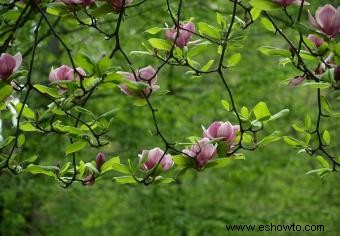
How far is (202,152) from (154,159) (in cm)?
16

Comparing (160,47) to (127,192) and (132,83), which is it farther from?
(127,192)

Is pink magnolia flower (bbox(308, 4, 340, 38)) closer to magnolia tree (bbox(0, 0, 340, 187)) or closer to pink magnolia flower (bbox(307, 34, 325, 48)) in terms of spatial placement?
magnolia tree (bbox(0, 0, 340, 187))

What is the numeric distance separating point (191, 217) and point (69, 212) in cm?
158

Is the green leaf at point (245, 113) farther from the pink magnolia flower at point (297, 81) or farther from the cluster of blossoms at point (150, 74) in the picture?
the cluster of blossoms at point (150, 74)

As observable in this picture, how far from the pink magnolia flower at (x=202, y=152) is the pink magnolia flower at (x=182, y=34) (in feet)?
1.08

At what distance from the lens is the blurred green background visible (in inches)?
199

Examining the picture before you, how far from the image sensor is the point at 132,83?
52.3 inches

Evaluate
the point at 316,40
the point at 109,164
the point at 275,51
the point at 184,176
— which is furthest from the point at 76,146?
the point at 184,176

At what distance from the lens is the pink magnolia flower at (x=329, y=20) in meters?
1.29

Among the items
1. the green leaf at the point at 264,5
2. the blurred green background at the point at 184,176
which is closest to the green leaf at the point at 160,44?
the green leaf at the point at 264,5

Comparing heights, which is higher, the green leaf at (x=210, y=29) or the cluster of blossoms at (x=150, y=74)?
the green leaf at (x=210, y=29)

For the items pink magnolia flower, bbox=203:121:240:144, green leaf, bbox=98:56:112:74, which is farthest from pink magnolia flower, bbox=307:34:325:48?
green leaf, bbox=98:56:112:74

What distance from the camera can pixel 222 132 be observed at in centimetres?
149

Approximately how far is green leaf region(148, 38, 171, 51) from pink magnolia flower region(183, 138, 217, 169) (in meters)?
0.30
